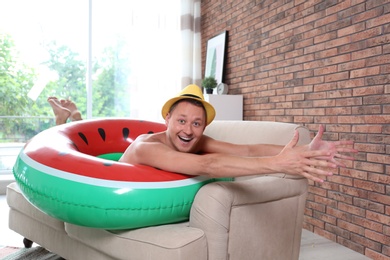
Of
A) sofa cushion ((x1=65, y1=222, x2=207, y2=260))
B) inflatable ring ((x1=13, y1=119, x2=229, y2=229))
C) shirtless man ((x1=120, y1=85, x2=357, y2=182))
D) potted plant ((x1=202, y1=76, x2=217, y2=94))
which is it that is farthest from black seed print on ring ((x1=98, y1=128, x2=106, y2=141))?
potted plant ((x1=202, y1=76, x2=217, y2=94))

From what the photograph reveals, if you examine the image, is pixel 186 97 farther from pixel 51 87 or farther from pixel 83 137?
pixel 51 87

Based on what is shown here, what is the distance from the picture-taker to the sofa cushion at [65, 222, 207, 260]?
59.0 inches

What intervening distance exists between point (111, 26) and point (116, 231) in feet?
13.2

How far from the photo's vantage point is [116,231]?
1731mm

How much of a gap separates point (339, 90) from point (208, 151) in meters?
1.26

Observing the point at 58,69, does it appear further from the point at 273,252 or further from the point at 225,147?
the point at 273,252

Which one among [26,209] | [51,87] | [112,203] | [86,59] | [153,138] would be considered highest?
[86,59]

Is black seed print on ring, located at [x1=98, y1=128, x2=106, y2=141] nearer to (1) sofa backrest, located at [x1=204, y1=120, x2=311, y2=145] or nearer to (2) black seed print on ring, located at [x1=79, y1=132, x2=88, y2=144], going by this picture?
(2) black seed print on ring, located at [x1=79, y1=132, x2=88, y2=144]

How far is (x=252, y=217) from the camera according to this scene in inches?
67.6

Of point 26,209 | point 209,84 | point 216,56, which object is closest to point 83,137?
point 26,209

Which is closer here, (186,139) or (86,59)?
(186,139)

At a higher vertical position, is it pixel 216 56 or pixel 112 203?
pixel 216 56

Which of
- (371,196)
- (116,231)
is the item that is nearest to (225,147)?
(116,231)

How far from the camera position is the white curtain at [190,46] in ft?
17.3
